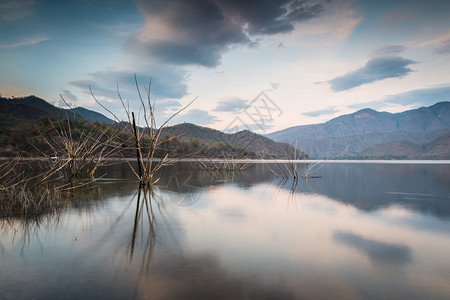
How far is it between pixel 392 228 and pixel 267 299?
3297 millimetres

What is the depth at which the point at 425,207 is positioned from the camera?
233 inches

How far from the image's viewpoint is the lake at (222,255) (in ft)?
6.45

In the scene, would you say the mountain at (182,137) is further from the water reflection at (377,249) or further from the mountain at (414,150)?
the mountain at (414,150)

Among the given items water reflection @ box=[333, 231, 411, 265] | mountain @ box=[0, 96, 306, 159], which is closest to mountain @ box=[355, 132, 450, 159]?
mountain @ box=[0, 96, 306, 159]

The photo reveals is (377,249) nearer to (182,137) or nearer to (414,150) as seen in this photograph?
(182,137)

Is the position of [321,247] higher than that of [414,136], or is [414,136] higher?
[414,136]

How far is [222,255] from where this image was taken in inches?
108

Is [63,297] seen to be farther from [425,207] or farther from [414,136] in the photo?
[414,136]

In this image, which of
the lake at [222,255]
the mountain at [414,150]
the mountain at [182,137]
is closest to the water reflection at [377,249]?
the lake at [222,255]

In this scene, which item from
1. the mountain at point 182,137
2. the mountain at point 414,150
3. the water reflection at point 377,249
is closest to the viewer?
the water reflection at point 377,249

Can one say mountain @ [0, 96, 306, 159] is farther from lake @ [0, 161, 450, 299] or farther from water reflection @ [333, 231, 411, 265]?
water reflection @ [333, 231, 411, 265]

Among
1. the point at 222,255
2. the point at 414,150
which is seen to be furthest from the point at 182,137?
the point at 414,150

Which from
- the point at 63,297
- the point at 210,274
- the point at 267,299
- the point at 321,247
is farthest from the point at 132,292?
the point at 321,247

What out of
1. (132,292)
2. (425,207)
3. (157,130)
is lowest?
(425,207)
